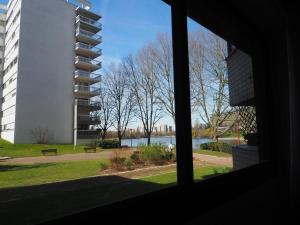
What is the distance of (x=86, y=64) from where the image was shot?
20.7 metres

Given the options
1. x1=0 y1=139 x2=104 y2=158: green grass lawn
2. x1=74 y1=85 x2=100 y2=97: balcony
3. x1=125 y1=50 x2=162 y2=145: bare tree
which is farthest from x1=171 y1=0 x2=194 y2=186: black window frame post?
x1=74 y1=85 x2=100 y2=97: balcony

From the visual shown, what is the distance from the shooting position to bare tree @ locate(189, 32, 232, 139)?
6.78 m

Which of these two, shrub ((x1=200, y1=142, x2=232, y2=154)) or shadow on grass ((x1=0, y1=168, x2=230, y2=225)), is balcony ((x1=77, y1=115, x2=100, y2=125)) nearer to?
shrub ((x1=200, y1=142, x2=232, y2=154))

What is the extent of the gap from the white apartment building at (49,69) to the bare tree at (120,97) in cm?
640

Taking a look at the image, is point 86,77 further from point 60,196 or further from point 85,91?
point 60,196

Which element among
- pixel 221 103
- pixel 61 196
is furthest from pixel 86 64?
pixel 61 196

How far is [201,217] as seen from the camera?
197cm

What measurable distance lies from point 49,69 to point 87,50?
3455 millimetres

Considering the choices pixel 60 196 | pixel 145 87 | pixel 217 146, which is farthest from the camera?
pixel 145 87

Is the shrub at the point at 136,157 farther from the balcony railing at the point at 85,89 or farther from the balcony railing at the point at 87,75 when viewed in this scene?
the balcony railing at the point at 87,75

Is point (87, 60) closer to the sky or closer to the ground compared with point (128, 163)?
closer to the sky

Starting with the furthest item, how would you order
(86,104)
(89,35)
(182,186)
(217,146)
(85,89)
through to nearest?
(89,35), (85,89), (86,104), (217,146), (182,186)

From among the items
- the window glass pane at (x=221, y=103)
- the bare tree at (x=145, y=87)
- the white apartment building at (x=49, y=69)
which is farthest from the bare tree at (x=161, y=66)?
the white apartment building at (x=49, y=69)

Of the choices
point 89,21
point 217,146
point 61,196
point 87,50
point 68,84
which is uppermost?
point 89,21
